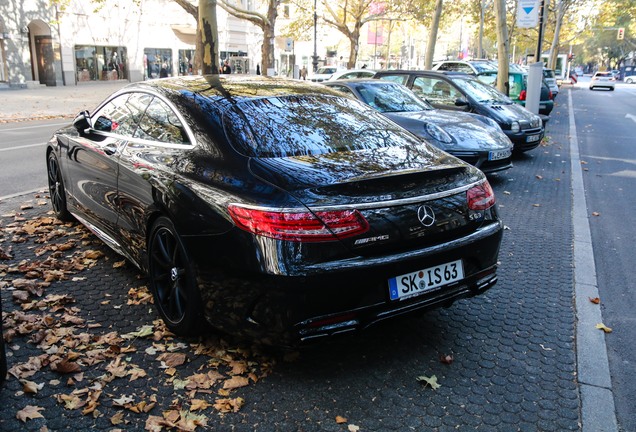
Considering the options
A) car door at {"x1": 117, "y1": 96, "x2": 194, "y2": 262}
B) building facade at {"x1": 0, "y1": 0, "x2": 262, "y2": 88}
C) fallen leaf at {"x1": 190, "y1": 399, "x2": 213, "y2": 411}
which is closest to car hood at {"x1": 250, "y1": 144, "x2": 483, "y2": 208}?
car door at {"x1": 117, "y1": 96, "x2": 194, "y2": 262}

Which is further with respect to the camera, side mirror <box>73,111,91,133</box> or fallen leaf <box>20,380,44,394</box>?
side mirror <box>73,111,91,133</box>

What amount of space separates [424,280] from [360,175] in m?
0.69

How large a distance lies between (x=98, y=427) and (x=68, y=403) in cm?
29

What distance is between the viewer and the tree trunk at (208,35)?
39.3ft

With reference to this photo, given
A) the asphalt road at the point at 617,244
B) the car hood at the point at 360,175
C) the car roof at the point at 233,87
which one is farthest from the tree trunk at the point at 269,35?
the car hood at the point at 360,175

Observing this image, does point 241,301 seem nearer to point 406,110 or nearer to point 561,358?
point 561,358

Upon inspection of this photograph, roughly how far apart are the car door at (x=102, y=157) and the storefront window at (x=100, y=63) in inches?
1350

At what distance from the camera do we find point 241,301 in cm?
307

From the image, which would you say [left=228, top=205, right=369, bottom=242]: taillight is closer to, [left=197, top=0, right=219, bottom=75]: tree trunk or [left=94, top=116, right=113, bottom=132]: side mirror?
[left=94, top=116, right=113, bottom=132]: side mirror

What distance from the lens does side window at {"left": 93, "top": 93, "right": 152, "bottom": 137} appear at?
4406 millimetres

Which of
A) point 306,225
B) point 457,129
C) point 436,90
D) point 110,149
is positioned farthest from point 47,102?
point 306,225

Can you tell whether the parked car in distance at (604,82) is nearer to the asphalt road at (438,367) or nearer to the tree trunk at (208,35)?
the tree trunk at (208,35)

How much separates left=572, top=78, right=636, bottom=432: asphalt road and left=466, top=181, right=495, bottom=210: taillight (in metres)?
1.24

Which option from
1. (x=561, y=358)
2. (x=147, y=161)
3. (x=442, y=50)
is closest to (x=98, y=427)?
(x=147, y=161)
